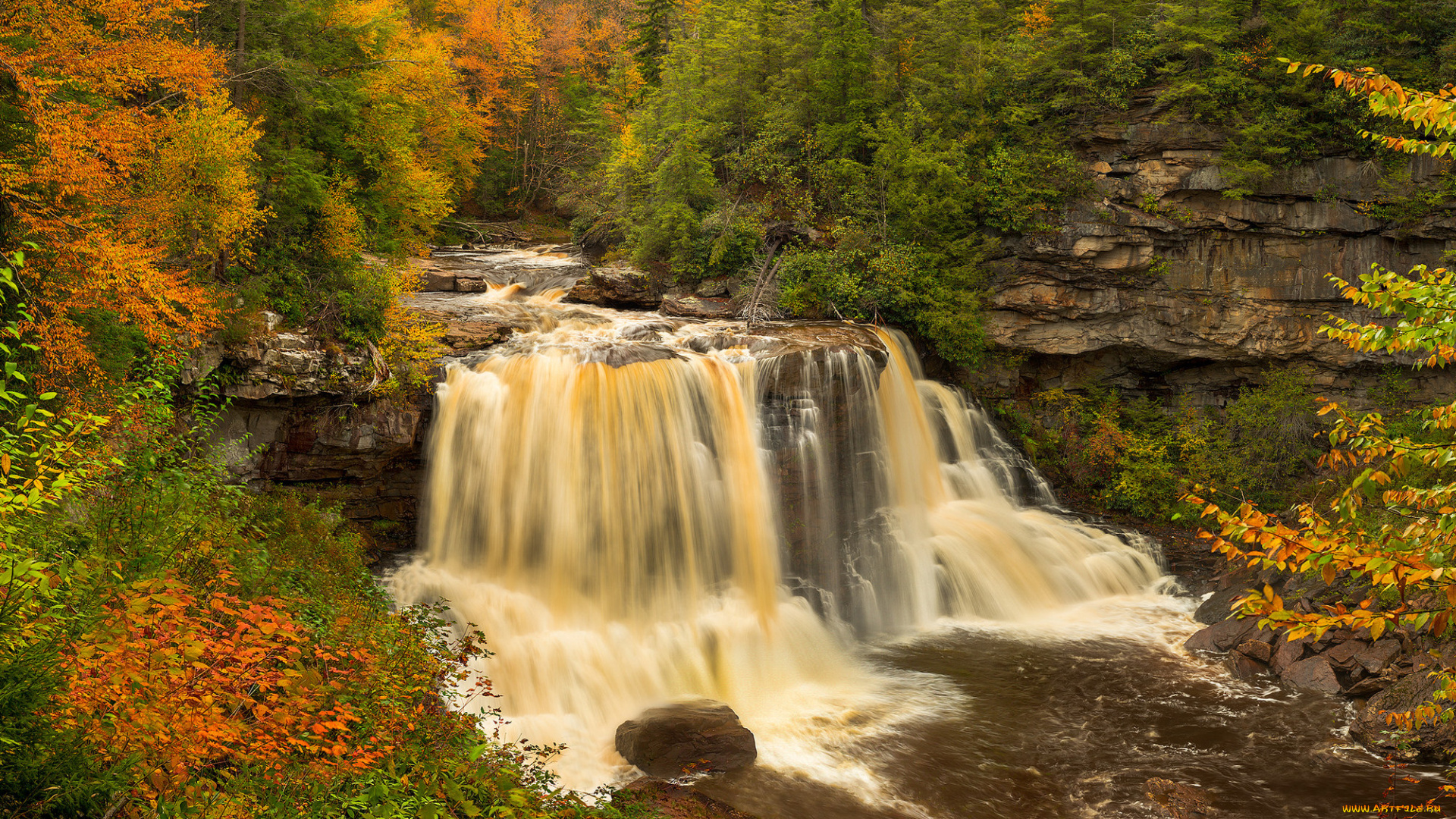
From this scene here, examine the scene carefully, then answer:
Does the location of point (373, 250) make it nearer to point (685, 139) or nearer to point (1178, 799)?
point (685, 139)

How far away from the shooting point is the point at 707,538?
1422 centimetres

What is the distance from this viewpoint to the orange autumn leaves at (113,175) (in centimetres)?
883

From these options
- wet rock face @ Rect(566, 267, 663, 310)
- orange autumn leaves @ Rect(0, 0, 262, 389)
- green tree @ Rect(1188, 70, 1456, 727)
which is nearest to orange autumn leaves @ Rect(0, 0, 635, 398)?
orange autumn leaves @ Rect(0, 0, 262, 389)

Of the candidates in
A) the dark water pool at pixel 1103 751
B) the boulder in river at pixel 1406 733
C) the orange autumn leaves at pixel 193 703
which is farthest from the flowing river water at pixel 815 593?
the orange autumn leaves at pixel 193 703

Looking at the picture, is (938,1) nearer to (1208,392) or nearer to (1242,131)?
(1242,131)

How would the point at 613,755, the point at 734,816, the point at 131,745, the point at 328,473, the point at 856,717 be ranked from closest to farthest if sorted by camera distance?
the point at 131,745 < the point at 734,816 < the point at 613,755 < the point at 856,717 < the point at 328,473

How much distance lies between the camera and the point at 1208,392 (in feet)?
67.3

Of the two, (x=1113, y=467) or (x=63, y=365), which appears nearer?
(x=63, y=365)

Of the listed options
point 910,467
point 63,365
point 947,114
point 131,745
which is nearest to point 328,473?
point 63,365

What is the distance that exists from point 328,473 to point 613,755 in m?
7.16

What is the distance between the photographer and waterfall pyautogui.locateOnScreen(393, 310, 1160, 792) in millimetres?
12117

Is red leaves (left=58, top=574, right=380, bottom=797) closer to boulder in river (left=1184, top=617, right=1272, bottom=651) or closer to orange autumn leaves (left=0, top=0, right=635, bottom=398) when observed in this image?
orange autumn leaves (left=0, top=0, right=635, bottom=398)

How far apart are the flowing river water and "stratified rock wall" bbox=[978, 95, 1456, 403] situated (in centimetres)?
434

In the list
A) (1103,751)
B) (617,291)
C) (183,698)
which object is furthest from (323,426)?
(1103,751)
